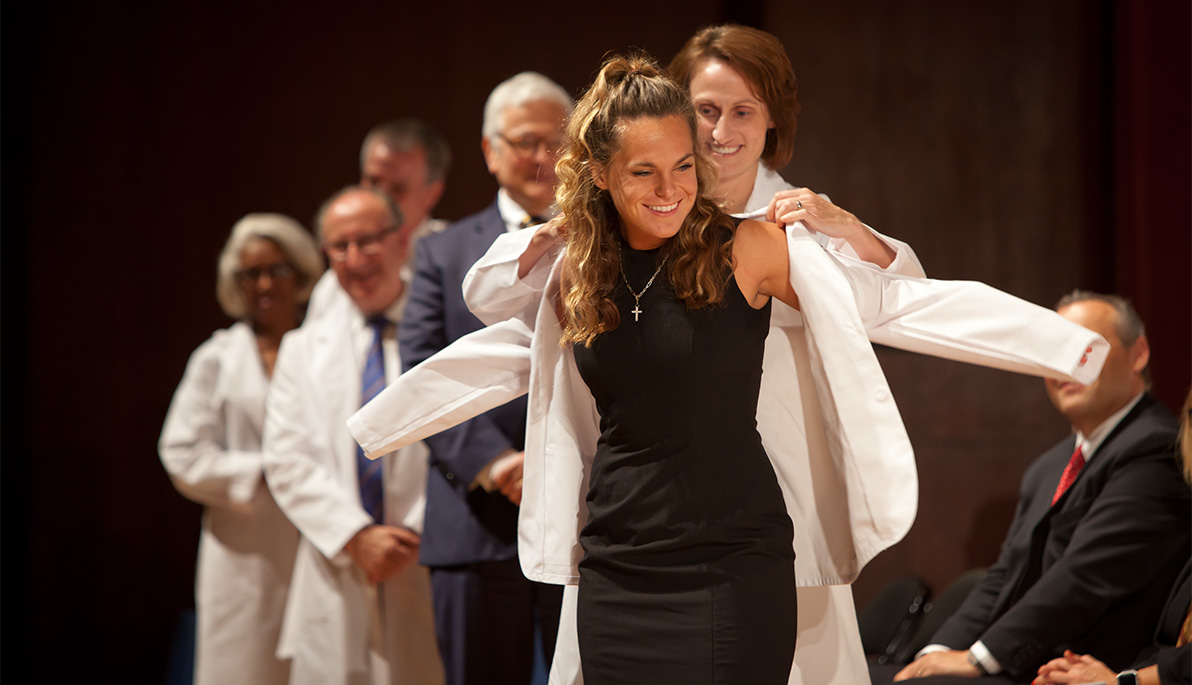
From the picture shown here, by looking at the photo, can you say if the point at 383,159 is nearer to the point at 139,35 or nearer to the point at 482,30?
the point at 482,30

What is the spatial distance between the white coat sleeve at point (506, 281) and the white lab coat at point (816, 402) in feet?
0.05

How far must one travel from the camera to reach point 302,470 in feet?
11.0

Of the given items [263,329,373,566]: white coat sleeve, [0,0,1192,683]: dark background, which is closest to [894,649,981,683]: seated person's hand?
[263,329,373,566]: white coat sleeve

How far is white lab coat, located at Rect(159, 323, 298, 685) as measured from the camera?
3.73 m

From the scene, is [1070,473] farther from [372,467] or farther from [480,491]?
[372,467]

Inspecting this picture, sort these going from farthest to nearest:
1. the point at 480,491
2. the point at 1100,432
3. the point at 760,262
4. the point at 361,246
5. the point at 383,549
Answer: the point at 361,246 → the point at 383,549 → the point at 1100,432 → the point at 480,491 → the point at 760,262

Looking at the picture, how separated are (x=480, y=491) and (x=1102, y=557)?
144 centimetres

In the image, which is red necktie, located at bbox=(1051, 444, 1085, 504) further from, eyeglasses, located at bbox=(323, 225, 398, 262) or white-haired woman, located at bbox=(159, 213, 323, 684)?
white-haired woman, located at bbox=(159, 213, 323, 684)

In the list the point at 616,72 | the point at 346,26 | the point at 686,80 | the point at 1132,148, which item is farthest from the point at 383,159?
the point at 1132,148

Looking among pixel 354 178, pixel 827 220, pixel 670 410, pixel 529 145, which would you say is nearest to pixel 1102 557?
pixel 827 220

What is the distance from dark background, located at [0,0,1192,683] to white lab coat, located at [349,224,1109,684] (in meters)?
2.58

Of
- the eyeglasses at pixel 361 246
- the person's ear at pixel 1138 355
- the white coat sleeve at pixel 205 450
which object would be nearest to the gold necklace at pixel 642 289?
the person's ear at pixel 1138 355

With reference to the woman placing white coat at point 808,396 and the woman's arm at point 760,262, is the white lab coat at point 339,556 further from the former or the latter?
the woman's arm at point 760,262

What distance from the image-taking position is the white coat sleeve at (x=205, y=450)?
371 cm
